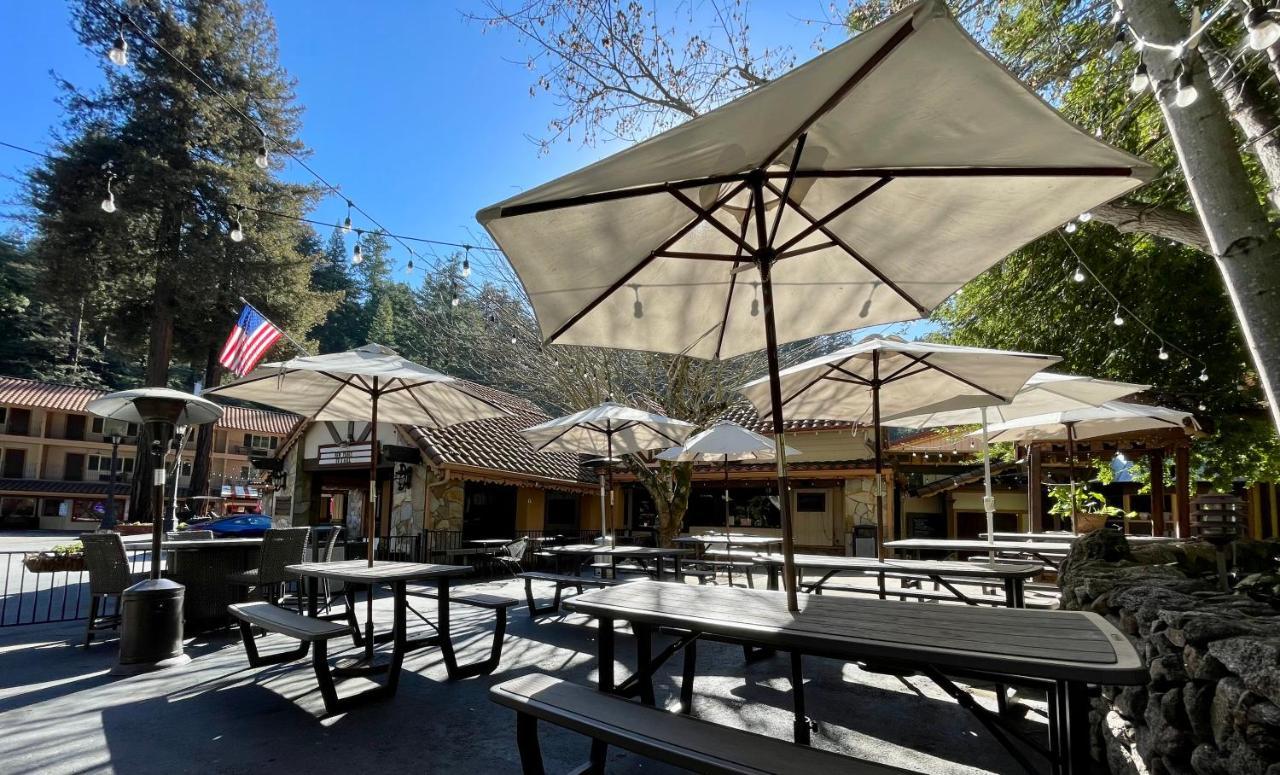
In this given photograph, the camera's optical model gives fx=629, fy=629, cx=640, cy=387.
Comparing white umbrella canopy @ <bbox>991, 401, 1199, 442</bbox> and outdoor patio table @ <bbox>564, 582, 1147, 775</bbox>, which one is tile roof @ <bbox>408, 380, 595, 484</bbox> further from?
outdoor patio table @ <bbox>564, 582, 1147, 775</bbox>

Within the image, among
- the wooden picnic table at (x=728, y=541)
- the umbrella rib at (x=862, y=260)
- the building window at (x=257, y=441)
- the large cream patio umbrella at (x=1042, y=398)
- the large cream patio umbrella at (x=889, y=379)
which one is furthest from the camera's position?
the building window at (x=257, y=441)

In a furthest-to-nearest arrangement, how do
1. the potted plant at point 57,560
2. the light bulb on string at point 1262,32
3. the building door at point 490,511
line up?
1. the building door at point 490,511
2. the potted plant at point 57,560
3. the light bulb on string at point 1262,32

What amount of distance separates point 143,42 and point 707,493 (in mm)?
21943

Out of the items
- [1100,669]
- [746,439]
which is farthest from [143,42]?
[1100,669]

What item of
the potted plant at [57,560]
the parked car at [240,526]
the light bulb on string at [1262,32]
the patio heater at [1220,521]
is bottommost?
the parked car at [240,526]

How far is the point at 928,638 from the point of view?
80.4 inches

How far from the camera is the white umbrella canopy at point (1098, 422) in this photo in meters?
6.48

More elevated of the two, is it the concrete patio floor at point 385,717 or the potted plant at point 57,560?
the potted plant at point 57,560

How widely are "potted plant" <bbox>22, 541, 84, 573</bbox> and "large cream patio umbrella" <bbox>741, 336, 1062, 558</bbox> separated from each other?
9.31 metres

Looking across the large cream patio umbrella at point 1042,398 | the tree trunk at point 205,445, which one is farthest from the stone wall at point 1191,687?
the tree trunk at point 205,445

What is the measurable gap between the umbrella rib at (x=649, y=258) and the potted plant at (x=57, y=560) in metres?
8.56

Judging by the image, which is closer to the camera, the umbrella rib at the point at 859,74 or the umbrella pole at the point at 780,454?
the umbrella rib at the point at 859,74

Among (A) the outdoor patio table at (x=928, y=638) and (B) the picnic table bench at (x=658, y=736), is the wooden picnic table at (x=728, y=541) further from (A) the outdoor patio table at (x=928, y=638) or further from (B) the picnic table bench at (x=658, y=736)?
(B) the picnic table bench at (x=658, y=736)

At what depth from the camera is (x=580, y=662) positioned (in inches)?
196
